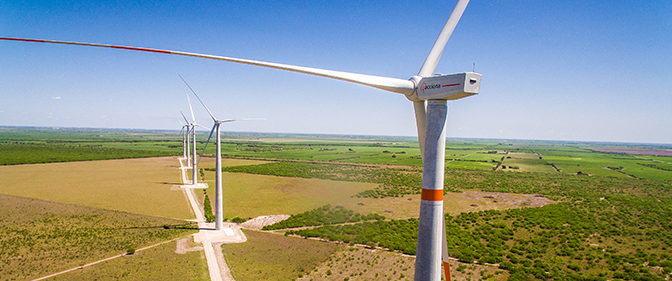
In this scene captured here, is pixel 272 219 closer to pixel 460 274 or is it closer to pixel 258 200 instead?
pixel 258 200

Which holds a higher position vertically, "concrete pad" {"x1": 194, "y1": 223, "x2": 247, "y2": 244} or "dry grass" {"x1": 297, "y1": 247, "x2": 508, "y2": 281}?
"dry grass" {"x1": 297, "y1": 247, "x2": 508, "y2": 281}

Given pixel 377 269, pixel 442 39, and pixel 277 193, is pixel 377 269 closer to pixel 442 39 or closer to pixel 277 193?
pixel 442 39

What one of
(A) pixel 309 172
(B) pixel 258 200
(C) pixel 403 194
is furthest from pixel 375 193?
(A) pixel 309 172

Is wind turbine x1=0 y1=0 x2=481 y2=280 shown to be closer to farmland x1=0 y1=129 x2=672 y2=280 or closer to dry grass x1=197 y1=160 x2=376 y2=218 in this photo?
farmland x1=0 y1=129 x2=672 y2=280

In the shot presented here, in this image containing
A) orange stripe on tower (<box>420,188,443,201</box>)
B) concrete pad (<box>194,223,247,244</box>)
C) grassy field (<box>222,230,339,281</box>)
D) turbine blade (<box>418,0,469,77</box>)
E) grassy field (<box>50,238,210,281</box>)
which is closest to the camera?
orange stripe on tower (<box>420,188,443,201</box>)

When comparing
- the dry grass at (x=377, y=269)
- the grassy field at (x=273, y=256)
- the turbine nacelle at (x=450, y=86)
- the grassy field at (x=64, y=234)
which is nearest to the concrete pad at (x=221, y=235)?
the grassy field at (x=273, y=256)

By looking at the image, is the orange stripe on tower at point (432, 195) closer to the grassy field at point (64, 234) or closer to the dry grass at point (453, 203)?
the grassy field at point (64, 234)

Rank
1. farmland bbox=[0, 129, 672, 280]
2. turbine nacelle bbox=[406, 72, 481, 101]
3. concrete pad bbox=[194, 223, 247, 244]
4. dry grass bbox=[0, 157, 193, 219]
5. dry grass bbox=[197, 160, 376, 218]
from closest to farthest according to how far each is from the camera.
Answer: turbine nacelle bbox=[406, 72, 481, 101], farmland bbox=[0, 129, 672, 280], concrete pad bbox=[194, 223, 247, 244], dry grass bbox=[197, 160, 376, 218], dry grass bbox=[0, 157, 193, 219]

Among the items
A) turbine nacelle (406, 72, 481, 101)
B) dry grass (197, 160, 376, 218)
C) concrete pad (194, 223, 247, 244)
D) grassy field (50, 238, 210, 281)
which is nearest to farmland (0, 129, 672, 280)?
dry grass (197, 160, 376, 218)
